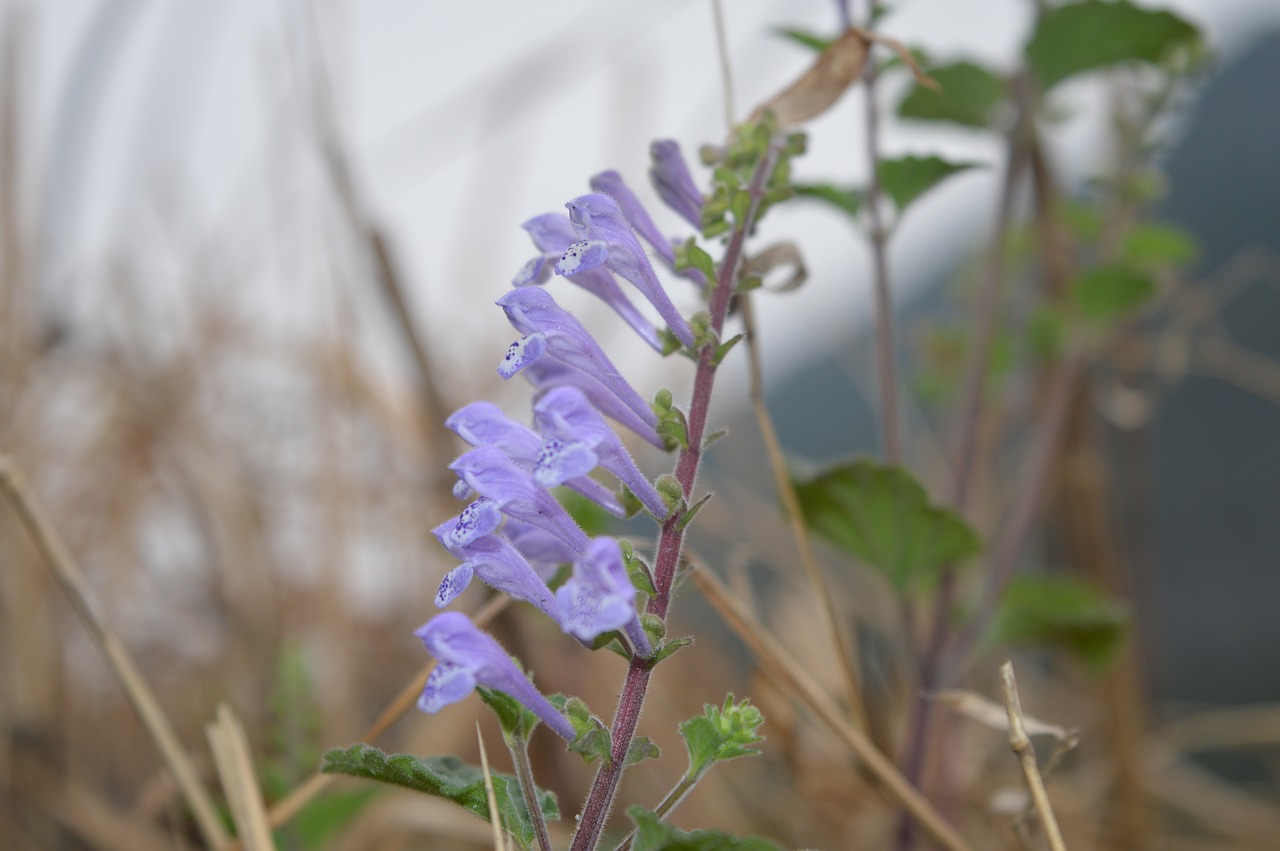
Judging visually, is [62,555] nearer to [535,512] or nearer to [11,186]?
[535,512]

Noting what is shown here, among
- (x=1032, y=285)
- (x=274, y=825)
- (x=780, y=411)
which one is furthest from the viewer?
(x=780, y=411)

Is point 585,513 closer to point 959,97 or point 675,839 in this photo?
point 959,97

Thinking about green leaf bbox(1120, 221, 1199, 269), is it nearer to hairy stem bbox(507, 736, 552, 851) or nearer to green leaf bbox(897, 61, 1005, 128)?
green leaf bbox(897, 61, 1005, 128)

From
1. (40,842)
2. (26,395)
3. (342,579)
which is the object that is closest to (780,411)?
(342,579)

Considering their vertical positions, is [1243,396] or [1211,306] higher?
[1211,306]

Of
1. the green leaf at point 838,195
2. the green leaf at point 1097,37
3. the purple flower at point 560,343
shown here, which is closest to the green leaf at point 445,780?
the purple flower at point 560,343

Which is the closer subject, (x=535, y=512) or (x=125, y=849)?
(x=535, y=512)
